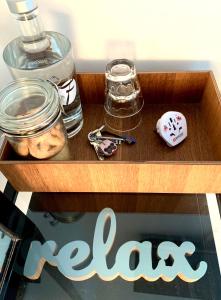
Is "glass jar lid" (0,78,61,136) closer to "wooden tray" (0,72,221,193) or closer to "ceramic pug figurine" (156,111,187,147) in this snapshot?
"wooden tray" (0,72,221,193)

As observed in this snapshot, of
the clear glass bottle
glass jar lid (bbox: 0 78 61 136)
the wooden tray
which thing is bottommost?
the wooden tray

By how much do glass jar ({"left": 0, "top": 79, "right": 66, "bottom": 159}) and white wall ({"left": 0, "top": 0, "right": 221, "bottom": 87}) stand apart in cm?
13

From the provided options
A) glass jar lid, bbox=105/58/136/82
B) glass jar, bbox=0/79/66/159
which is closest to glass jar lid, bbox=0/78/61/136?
glass jar, bbox=0/79/66/159

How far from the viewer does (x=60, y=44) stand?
1.56ft

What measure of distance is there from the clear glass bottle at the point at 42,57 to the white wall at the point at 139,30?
35 millimetres

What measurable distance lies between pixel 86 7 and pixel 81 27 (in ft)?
0.12

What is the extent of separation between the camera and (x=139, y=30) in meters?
0.49

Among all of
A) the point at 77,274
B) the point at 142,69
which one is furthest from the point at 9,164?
the point at 142,69

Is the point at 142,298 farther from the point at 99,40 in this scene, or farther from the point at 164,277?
the point at 99,40

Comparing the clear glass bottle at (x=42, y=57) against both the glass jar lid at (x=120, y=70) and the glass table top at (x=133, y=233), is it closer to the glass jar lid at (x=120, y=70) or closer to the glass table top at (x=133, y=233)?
the glass jar lid at (x=120, y=70)

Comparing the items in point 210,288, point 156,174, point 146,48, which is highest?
point 146,48

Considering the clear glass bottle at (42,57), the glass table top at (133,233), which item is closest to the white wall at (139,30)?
the clear glass bottle at (42,57)

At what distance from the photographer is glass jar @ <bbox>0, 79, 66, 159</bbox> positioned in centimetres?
39

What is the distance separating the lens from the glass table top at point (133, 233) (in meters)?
0.40
